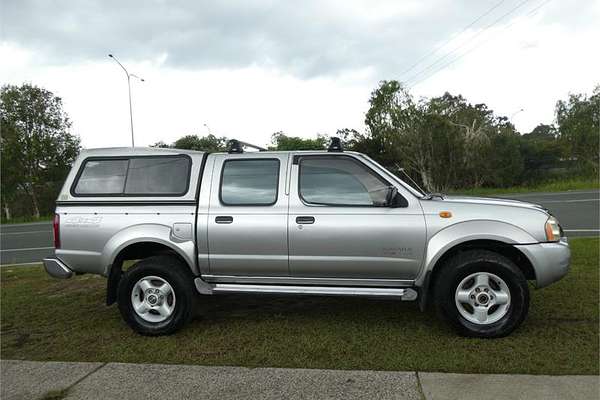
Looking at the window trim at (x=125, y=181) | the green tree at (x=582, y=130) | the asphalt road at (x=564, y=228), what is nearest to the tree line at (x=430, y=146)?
the green tree at (x=582, y=130)

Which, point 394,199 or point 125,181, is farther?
point 125,181

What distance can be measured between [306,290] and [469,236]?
62.8 inches

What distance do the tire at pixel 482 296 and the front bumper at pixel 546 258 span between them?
0.18 m

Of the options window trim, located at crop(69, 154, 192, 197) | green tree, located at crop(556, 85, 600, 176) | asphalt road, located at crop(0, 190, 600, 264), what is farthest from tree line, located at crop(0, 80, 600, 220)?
window trim, located at crop(69, 154, 192, 197)

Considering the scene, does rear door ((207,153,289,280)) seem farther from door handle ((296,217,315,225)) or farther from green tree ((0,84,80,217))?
green tree ((0,84,80,217))

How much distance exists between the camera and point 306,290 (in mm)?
4148

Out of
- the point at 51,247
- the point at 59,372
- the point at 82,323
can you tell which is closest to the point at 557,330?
the point at 59,372

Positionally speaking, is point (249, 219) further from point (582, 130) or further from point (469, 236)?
point (582, 130)

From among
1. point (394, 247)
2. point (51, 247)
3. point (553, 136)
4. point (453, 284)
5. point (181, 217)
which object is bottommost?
point (51, 247)

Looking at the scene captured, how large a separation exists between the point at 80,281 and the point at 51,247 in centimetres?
582

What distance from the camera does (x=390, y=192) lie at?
4.02m

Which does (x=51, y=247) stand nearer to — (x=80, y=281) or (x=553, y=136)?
(x=80, y=281)

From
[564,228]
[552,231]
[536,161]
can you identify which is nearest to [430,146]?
[536,161]

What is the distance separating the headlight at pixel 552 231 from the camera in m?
3.92
